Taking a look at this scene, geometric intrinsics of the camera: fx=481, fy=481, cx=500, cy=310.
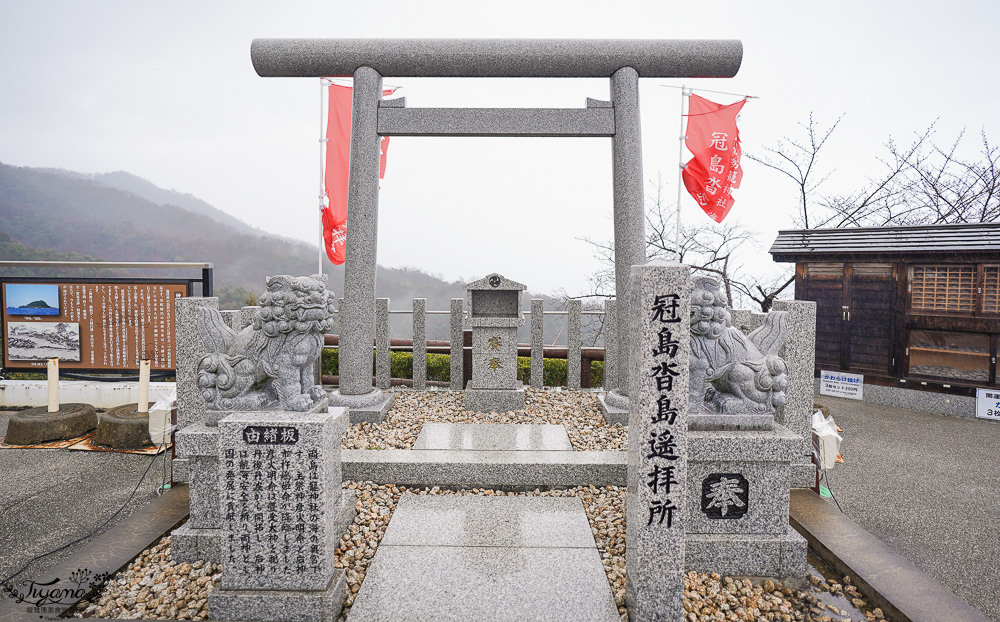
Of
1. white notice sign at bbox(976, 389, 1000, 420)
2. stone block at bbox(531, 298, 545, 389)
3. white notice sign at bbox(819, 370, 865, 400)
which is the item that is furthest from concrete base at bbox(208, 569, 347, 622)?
white notice sign at bbox(976, 389, 1000, 420)

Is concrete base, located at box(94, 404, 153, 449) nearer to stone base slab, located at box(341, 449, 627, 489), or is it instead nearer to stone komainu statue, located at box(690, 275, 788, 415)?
stone base slab, located at box(341, 449, 627, 489)

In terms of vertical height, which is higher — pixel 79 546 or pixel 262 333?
pixel 262 333

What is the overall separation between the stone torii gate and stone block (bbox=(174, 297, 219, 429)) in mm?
1993

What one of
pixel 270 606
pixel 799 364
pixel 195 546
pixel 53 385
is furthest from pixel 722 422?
pixel 53 385

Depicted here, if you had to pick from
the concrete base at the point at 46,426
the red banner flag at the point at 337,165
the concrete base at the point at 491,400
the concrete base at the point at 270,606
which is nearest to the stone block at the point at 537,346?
the concrete base at the point at 491,400

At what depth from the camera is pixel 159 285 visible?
7.11 meters

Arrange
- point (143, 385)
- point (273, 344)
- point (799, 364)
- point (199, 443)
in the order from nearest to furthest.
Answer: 1. point (199, 443)
2. point (273, 344)
3. point (799, 364)
4. point (143, 385)

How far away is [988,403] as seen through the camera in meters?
7.42

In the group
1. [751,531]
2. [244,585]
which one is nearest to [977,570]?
[751,531]

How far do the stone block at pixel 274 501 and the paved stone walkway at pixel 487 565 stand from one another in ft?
1.51

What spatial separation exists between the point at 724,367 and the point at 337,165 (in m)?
6.20

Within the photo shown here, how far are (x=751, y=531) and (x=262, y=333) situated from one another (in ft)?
13.1

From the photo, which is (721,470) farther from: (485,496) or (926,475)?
(926,475)

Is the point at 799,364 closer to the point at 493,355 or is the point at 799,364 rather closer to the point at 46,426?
the point at 493,355
